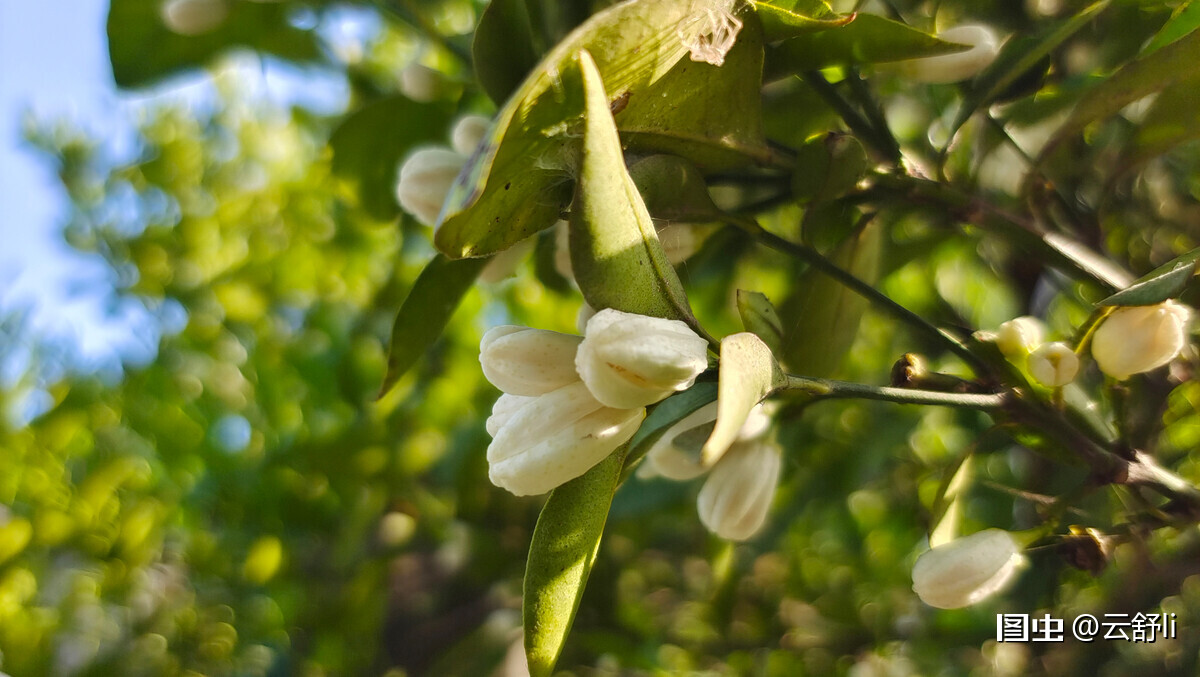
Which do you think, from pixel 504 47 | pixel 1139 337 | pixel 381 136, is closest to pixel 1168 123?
pixel 1139 337

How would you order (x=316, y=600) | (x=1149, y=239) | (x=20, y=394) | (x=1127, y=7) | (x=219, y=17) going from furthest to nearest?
(x=20, y=394), (x=316, y=600), (x=1149, y=239), (x=219, y=17), (x=1127, y=7)

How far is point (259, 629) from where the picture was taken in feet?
3.72

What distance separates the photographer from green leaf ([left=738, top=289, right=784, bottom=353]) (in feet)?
1.45

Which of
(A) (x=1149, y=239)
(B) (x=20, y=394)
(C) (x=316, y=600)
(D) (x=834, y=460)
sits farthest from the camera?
(B) (x=20, y=394)

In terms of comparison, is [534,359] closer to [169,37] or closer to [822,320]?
[822,320]

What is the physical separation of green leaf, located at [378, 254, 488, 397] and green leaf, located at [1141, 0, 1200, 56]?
0.42 meters

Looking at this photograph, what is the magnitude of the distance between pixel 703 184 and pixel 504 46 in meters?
0.15

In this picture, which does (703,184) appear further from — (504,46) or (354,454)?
(354,454)

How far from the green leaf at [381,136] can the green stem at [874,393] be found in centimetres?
46

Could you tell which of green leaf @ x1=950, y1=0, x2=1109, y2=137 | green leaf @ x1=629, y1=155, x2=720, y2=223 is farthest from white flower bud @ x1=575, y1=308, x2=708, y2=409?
green leaf @ x1=950, y1=0, x2=1109, y2=137

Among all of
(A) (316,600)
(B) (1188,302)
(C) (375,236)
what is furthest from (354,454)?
(B) (1188,302)

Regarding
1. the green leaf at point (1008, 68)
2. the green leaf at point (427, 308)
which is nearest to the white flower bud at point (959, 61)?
the green leaf at point (1008, 68)

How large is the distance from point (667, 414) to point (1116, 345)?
249mm

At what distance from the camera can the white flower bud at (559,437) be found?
38 cm
